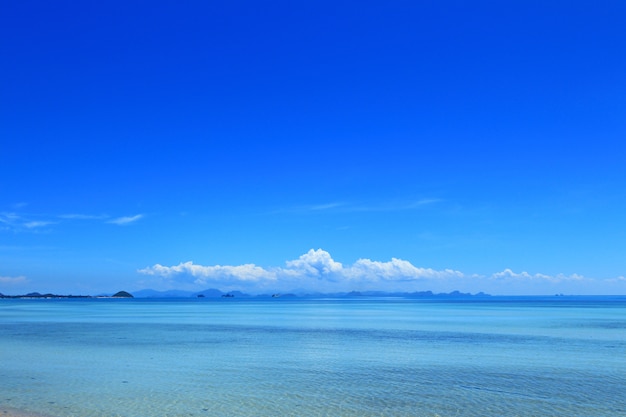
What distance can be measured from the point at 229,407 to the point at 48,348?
73.7 feet

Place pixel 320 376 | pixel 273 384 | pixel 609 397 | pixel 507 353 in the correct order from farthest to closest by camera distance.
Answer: pixel 507 353, pixel 320 376, pixel 273 384, pixel 609 397

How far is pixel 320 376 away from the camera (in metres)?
24.7

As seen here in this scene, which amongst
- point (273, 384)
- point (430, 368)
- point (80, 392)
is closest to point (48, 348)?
point (80, 392)

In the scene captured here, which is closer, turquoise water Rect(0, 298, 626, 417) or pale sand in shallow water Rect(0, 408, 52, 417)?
pale sand in shallow water Rect(0, 408, 52, 417)

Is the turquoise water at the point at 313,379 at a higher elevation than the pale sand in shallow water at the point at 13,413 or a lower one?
lower

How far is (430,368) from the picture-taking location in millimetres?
26703

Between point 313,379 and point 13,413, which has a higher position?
point 13,413

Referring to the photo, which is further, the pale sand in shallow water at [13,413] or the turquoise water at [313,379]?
the turquoise water at [313,379]

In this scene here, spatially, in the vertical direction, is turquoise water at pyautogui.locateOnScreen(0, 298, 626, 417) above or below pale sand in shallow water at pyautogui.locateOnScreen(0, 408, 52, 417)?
below

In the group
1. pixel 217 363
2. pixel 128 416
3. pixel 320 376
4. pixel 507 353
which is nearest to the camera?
pixel 128 416

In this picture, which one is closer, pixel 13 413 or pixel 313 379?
pixel 13 413

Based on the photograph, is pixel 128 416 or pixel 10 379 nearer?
pixel 128 416

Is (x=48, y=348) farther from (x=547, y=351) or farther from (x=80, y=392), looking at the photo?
(x=547, y=351)

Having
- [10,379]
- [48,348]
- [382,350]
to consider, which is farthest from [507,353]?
[48,348]
